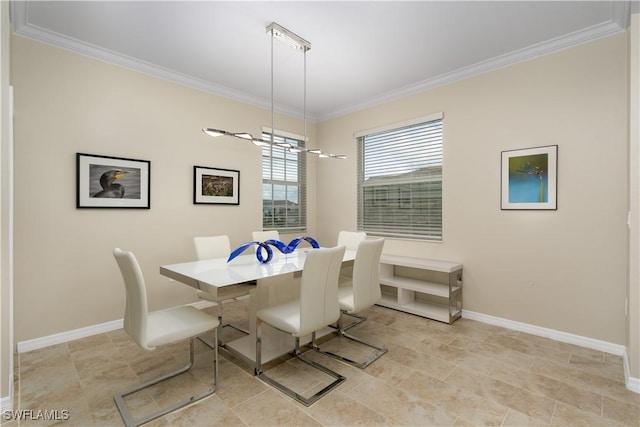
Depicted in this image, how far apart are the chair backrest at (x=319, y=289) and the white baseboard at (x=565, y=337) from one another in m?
2.03

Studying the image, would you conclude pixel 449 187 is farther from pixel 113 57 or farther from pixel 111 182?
pixel 113 57

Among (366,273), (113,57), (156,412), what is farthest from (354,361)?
(113,57)

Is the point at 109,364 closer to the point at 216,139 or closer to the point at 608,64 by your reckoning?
the point at 216,139

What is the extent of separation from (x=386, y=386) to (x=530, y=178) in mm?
2448

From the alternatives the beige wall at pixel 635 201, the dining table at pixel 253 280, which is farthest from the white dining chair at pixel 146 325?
the beige wall at pixel 635 201

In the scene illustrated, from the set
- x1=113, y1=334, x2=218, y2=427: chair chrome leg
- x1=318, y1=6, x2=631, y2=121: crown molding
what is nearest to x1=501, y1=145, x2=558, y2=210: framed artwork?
x1=318, y1=6, x2=631, y2=121: crown molding

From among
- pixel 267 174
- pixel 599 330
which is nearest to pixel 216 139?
pixel 267 174

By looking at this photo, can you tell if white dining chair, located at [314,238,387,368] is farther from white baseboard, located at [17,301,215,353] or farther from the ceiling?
white baseboard, located at [17,301,215,353]

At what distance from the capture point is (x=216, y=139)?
392 cm

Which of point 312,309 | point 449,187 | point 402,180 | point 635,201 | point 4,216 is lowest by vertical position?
A: point 312,309

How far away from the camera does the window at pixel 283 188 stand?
454cm

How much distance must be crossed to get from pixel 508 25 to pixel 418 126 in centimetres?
146

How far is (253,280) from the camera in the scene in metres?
2.08

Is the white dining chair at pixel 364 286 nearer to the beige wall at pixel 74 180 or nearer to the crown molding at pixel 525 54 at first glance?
the beige wall at pixel 74 180
